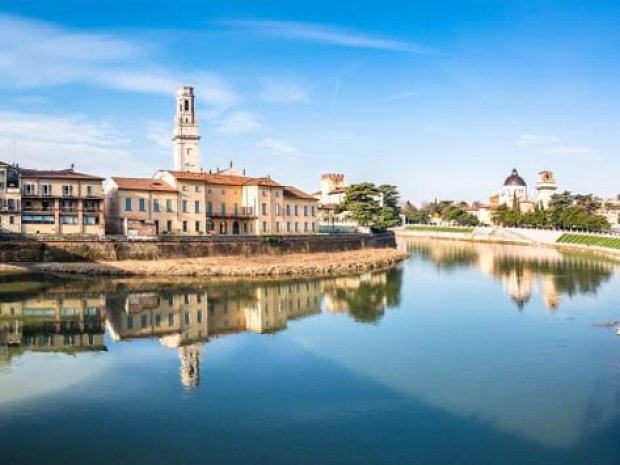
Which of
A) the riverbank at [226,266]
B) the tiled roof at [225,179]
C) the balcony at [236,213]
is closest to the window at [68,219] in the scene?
the riverbank at [226,266]

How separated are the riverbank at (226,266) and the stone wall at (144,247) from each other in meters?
0.56

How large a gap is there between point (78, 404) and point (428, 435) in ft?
27.3

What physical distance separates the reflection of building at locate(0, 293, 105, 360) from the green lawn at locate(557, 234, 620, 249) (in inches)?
2025

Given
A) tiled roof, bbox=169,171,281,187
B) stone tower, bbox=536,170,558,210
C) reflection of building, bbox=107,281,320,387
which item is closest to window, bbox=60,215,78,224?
tiled roof, bbox=169,171,281,187

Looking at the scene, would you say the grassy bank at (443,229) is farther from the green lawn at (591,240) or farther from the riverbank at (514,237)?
the green lawn at (591,240)

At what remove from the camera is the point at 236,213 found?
162 feet

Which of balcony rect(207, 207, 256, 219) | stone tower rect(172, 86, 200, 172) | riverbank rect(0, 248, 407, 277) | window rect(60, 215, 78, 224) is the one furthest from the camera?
stone tower rect(172, 86, 200, 172)

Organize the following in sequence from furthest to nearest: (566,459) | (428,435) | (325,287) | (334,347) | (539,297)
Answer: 1. (325,287)
2. (539,297)
3. (334,347)
4. (428,435)
5. (566,459)

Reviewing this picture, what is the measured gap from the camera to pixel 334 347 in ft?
68.8

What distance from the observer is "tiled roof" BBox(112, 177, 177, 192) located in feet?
141

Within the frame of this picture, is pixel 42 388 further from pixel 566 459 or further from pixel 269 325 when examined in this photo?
pixel 566 459

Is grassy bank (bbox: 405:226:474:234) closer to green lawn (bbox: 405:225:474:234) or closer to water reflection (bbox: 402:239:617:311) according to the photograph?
green lawn (bbox: 405:225:474:234)

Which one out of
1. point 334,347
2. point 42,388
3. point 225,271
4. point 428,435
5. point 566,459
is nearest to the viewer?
point 566,459

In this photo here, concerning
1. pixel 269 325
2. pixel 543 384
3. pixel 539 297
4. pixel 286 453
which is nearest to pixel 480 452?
pixel 286 453
